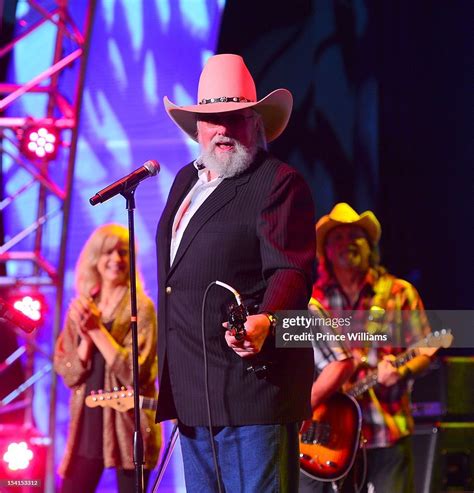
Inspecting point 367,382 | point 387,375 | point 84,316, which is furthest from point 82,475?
point 387,375

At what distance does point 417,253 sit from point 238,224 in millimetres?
3305

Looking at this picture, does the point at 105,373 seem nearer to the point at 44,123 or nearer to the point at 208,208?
the point at 44,123

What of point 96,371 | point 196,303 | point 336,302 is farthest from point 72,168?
point 196,303

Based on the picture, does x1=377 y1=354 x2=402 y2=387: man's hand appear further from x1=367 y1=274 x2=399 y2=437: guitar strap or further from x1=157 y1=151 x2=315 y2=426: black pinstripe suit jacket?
x1=157 y1=151 x2=315 y2=426: black pinstripe suit jacket

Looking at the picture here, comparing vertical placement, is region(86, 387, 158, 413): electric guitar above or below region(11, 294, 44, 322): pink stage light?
below

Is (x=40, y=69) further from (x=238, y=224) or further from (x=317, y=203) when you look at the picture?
(x=238, y=224)

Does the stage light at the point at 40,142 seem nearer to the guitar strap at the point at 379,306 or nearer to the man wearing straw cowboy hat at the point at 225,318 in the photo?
the guitar strap at the point at 379,306

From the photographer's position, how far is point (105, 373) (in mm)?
4402

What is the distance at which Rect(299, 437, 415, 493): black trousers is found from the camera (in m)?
4.23

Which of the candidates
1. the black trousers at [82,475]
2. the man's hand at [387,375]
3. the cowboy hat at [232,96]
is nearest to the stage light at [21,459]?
the black trousers at [82,475]

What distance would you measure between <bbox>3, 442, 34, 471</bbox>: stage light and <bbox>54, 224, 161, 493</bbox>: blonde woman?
367 mm

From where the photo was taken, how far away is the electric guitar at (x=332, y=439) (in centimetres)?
415

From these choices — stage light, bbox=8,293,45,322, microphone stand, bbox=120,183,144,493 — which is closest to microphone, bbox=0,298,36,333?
microphone stand, bbox=120,183,144,493

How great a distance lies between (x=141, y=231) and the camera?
207 inches
